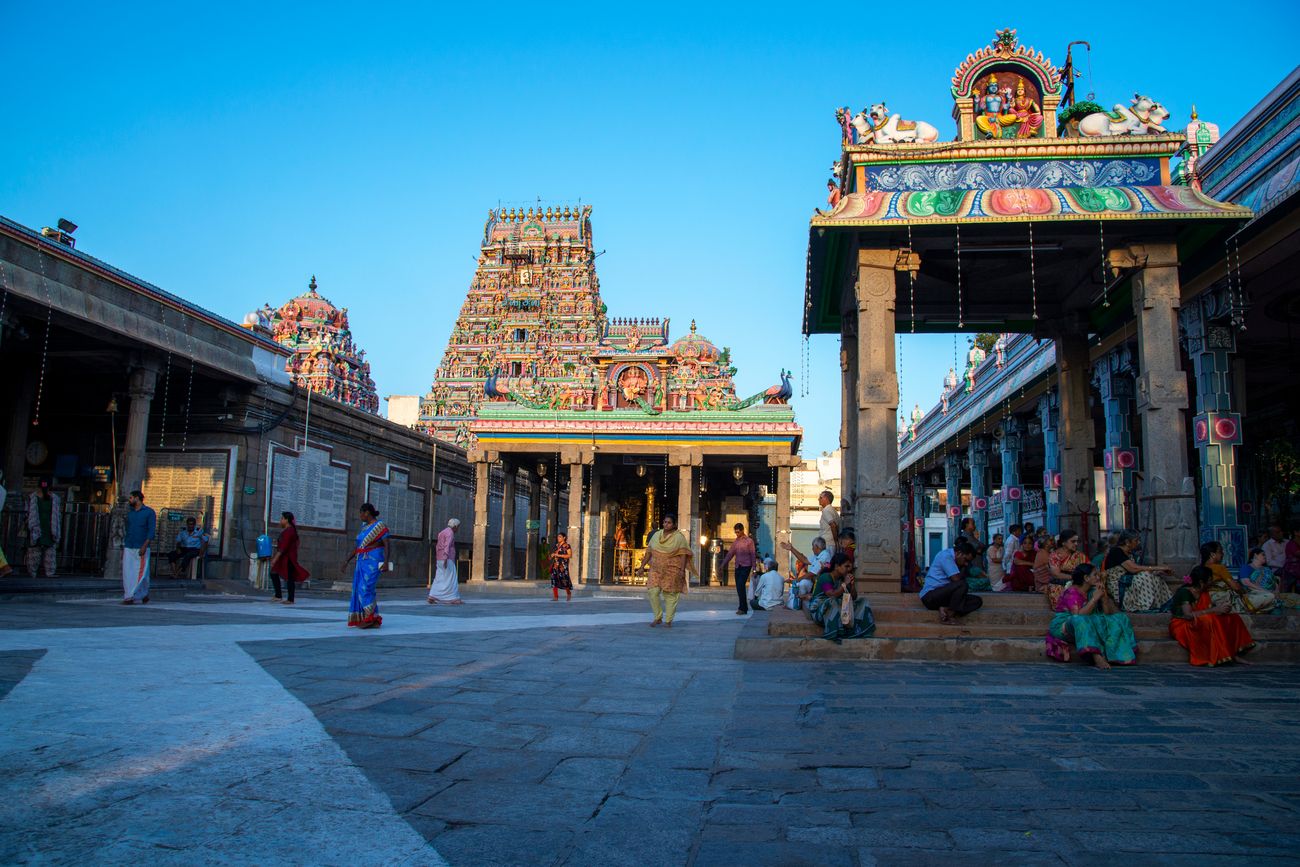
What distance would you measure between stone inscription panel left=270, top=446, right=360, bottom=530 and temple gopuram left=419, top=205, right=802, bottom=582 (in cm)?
512

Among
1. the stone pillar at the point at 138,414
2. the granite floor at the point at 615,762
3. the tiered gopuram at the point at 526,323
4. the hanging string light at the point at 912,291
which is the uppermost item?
the tiered gopuram at the point at 526,323

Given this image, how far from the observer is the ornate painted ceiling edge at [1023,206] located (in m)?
9.34

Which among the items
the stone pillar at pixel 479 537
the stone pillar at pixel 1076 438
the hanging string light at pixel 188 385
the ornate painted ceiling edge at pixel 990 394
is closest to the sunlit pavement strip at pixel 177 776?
the stone pillar at pixel 1076 438

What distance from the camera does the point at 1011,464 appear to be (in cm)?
2283

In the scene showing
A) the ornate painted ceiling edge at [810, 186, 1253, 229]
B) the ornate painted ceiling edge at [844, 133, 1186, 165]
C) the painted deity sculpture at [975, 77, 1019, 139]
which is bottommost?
the ornate painted ceiling edge at [810, 186, 1253, 229]

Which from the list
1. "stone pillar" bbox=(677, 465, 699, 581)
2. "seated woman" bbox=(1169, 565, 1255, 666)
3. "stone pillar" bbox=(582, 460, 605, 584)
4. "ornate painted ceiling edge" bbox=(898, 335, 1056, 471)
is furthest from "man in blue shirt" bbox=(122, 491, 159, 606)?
"stone pillar" bbox=(582, 460, 605, 584)

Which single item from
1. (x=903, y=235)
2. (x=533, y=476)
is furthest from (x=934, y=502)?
(x=903, y=235)

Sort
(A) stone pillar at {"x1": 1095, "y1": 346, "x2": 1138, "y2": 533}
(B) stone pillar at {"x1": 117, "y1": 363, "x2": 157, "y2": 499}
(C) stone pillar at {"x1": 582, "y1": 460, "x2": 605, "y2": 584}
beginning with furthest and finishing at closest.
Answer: (C) stone pillar at {"x1": 582, "y1": 460, "x2": 605, "y2": 584}, (B) stone pillar at {"x1": 117, "y1": 363, "x2": 157, "y2": 499}, (A) stone pillar at {"x1": 1095, "y1": 346, "x2": 1138, "y2": 533}

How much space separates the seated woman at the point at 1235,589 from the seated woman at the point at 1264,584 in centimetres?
6

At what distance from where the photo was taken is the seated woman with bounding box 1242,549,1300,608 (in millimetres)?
8156

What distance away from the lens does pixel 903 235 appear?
9.79 metres

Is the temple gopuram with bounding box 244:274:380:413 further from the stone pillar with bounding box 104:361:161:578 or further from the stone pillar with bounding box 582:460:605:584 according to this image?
the stone pillar with bounding box 104:361:161:578

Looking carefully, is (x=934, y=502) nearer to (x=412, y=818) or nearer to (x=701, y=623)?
(x=701, y=623)

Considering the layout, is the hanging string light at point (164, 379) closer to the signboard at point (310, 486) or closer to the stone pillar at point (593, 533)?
the signboard at point (310, 486)
